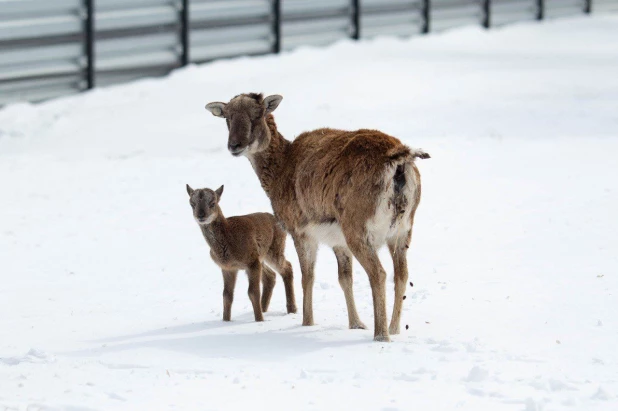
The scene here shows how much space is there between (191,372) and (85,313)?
310 cm

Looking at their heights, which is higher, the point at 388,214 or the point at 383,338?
the point at 388,214

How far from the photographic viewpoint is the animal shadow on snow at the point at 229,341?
8625 millimetres

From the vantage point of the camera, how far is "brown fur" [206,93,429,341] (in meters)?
8.76

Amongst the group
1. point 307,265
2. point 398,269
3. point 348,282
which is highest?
point 398,269

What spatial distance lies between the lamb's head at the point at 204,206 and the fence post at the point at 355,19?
583 inches

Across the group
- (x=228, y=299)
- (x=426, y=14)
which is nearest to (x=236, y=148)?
(x=228, y=299)

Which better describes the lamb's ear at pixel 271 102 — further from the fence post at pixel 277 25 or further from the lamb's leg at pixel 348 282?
the fence post at pixel 277 25

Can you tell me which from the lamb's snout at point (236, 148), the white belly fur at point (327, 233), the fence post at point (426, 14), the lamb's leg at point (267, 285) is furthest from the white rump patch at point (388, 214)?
the fence post at point (426, 14)

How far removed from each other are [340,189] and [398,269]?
82 cm

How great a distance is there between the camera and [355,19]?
24781 millimetres

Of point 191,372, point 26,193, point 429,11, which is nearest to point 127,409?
point 191,372

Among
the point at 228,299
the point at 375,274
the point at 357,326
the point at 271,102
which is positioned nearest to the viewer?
the point at 375,274

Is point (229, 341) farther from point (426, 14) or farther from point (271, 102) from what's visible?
point (426, 14)

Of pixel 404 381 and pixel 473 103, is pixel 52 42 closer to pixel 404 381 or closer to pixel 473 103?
pixel 473 103
